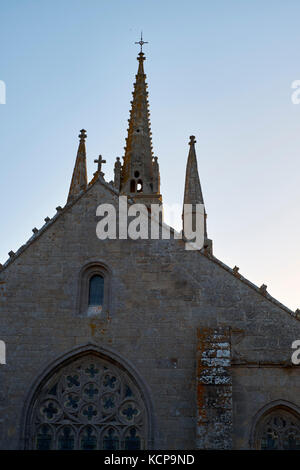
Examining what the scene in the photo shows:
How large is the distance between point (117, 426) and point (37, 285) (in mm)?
3912

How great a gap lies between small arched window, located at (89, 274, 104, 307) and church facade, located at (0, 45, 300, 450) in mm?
35

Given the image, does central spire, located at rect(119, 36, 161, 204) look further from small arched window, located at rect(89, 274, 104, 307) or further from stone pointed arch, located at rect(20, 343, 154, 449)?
stone pointed arch, located at rect(20, 343, 154, 449)

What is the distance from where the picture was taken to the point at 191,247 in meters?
16.6

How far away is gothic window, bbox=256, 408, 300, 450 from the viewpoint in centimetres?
1479

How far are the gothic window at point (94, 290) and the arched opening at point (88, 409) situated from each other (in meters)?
1.09

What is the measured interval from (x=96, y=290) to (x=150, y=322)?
165 centimetres

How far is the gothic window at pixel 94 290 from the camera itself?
1633 cm

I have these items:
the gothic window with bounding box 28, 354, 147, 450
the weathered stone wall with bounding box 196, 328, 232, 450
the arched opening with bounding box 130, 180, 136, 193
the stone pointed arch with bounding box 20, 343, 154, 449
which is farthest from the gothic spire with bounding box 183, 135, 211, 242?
the gothic window with bounding box 28, 354, 147, 450

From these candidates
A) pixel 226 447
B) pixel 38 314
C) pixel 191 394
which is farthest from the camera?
pixel 38 314

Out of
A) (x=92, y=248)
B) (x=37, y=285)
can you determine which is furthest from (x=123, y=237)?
(x=37, y=285)

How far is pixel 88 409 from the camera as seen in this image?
50.9ft

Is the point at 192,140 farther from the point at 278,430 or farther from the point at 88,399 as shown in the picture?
the point at 278,430

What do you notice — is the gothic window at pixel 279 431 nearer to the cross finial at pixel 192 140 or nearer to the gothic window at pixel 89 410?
the gothic window at pixel 89 410

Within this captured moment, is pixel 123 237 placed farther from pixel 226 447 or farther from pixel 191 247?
pixel 226 447
